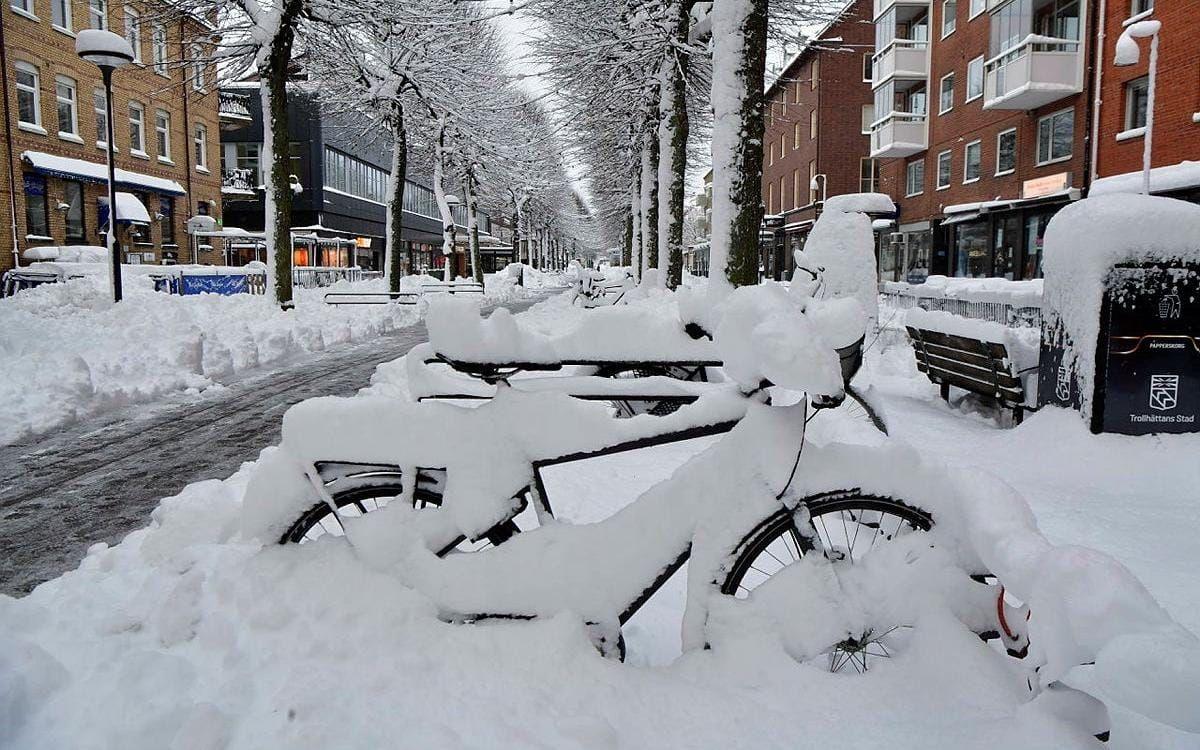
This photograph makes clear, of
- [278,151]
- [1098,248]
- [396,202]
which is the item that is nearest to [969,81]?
[396,202]

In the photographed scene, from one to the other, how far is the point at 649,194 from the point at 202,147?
22819 mm

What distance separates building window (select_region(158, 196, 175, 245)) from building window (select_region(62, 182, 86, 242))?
5.15 m

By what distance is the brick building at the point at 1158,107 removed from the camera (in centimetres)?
1928

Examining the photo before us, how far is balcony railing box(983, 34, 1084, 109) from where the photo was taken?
24.0 meters

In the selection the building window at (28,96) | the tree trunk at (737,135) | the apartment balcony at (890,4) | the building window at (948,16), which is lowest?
the tree trunk at (737,135)

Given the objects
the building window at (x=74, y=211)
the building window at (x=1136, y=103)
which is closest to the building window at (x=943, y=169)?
the building window at (x=1136, y=103)

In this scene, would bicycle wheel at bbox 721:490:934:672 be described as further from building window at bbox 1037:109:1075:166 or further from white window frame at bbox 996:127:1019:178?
white window frame at bbox 996:127:1019:178

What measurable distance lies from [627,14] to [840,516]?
62.0 feet

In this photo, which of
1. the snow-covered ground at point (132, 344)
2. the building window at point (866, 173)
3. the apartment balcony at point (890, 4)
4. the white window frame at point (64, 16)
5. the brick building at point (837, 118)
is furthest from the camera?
the building window at point (866, 173)

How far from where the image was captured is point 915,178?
3559 cm

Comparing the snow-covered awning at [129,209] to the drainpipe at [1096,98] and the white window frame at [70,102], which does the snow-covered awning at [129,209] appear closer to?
the white window frame at [70,102]

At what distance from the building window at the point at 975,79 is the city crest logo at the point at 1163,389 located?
27658 mm

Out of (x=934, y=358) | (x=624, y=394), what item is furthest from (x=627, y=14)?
(x=624, y=394)

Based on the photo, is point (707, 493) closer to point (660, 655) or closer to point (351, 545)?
point (660, 655)
